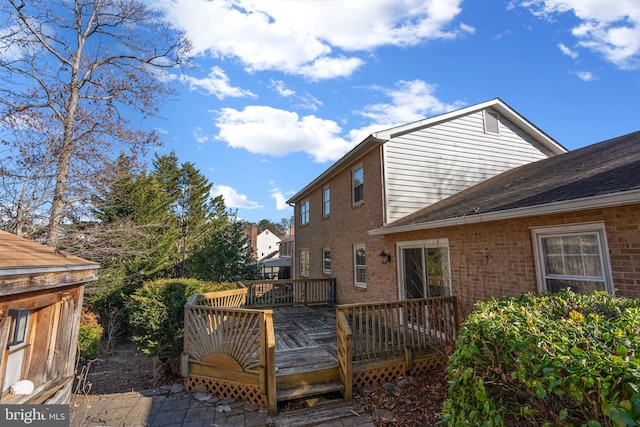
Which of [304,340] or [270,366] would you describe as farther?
[304,340]

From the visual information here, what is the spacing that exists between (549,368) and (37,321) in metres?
5.53

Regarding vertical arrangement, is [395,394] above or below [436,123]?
below

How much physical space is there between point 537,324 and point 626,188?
111 inches

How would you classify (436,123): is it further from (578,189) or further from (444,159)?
(578,189)

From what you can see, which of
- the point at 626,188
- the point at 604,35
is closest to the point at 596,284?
the point at 626,188

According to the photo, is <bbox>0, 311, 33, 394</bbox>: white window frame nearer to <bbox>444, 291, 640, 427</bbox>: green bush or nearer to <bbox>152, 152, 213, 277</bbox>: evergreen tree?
<bbox>444, 291, 640, 427</bbox>: green bush

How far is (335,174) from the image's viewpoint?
12.3 meters

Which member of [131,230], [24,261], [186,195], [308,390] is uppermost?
[186,195]

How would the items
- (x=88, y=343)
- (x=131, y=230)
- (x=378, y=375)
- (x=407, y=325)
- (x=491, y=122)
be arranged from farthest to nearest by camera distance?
1. (x=131, y=230)
2. (x=491, y=122)
3. (x=88, y=343)
4. (x=407, y=325)
5. (x=378, y=375)

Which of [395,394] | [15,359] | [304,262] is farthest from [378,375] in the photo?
[304,262]

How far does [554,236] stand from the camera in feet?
15.6

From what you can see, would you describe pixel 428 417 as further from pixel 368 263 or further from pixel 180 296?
pixel 180 296

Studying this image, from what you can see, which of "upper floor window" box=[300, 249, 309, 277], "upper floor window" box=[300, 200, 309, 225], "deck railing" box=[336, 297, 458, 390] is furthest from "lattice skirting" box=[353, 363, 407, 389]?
"upper floor window" box=[300, 200, 309, 225]

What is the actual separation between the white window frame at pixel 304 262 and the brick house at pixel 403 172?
366 centimetres
